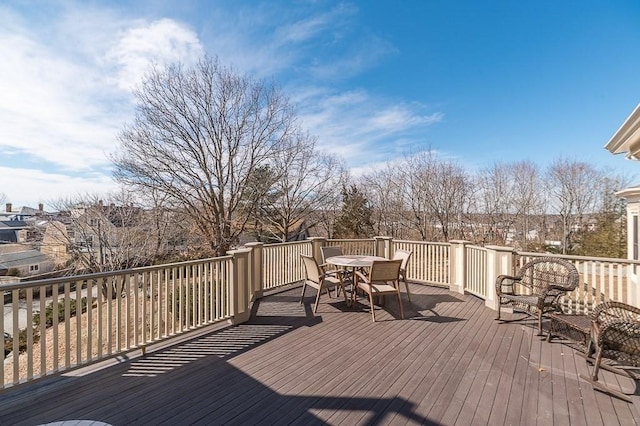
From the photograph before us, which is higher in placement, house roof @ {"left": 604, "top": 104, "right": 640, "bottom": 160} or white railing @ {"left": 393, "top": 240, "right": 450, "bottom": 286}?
house roof @ {"left": 604, "top": 104, "right": 640, "bottom": 160}

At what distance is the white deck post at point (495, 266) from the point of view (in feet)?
15.4

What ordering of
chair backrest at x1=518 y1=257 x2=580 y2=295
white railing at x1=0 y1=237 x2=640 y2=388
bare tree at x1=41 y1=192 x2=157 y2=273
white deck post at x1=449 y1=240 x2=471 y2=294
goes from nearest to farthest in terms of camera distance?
1. white railing at x1=0 y1=237 x2=640 y2=388
2. chair backrest at x1=518 y1=257 x2=580 y2=295
3. white deck post at x1=449 y1=240 x2=471 y2=294
4. bare tree at x1=41 y1=192 x2=157 y2=273

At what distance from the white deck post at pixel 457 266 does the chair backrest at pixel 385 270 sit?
7.27 ft

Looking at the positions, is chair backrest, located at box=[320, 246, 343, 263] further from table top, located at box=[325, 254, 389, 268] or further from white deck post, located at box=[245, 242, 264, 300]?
white deck post, located at box=[245, 242, 264, 300]

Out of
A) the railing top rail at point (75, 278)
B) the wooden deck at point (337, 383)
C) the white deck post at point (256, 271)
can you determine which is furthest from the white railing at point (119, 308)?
the white deck post at point (256, 271)

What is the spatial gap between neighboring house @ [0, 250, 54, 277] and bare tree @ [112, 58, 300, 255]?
Result: 173 inches

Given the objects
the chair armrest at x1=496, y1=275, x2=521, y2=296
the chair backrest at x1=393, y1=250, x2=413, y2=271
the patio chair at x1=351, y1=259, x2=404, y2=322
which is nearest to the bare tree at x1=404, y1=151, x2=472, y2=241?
the chair backrest at x1=393, y1=250, x2=413, y2=271

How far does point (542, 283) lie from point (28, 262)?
15890 millimetres

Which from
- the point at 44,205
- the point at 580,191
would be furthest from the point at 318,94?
the point at 580,191

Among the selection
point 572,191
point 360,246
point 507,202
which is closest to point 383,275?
point 360,246

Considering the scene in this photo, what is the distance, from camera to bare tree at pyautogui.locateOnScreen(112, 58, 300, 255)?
10.3 metres

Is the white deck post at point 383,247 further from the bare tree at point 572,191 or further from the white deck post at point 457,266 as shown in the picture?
the bare tree at point 572,191

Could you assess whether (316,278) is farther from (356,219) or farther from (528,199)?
(528,199)

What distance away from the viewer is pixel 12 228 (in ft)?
32.9
